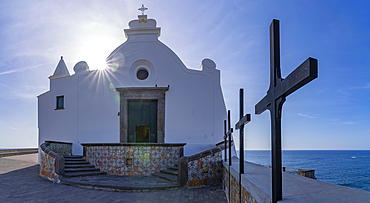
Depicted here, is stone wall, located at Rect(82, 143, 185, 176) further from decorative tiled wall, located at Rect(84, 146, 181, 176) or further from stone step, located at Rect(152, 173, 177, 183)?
stone step, located at Rect(152, 173, 177, 183)

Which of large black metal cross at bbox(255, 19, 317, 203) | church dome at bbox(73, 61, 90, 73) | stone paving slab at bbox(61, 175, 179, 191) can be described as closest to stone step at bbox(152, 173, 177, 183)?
stone paving slab at bbox(61, 175, 179, 191)

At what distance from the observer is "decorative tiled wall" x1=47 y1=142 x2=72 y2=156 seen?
11165 millimetres

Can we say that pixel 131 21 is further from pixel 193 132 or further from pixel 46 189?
pixel 46 189

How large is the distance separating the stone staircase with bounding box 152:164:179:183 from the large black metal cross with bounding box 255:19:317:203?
621cm

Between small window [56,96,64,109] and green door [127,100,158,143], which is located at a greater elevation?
small window [56,96,64,109]

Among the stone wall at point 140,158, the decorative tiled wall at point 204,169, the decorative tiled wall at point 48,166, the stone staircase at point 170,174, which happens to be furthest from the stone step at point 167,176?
the decorative tiled wall at point 48,166

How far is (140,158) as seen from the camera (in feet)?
31.2

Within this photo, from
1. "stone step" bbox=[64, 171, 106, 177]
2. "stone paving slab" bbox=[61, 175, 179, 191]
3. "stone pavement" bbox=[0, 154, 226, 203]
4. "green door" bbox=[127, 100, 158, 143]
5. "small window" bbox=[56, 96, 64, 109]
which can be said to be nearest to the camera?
"stone pavement" bbox=[0, 154, 226, 203]

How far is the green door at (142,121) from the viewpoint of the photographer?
12.7 metres

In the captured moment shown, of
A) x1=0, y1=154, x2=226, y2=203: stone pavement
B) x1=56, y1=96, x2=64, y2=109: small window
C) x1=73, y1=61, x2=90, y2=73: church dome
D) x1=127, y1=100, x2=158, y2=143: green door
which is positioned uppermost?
x1=73, y1=61, x2=90, y2=73: church dome

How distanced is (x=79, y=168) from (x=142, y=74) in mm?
5577

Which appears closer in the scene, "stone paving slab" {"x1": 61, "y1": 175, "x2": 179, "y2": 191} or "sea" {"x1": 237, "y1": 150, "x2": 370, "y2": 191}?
"stone paving slab" {"x1": 61, "y1": 175, "x2": 179, "y2": 191}

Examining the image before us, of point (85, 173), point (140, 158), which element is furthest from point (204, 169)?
point (85, 173)

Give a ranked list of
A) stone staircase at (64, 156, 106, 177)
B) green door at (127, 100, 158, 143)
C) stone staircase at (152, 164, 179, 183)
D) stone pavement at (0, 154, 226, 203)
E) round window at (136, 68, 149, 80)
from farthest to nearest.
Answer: round window at (136, 68, 149, 80) → green door at (127, 100, 158, 143) → stone staircase at (64, 156, 106, 177) → stone staircase at (152, 164, 179, 183) → stone pavement at (0, 154, 226, 203)
